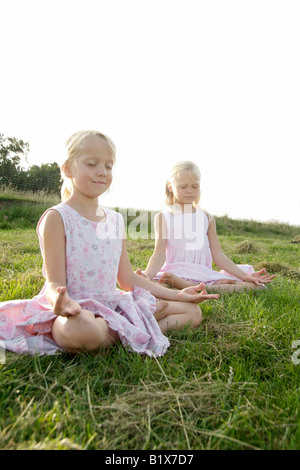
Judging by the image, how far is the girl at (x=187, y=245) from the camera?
379 cm

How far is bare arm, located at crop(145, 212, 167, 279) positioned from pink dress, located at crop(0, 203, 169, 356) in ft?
4.06

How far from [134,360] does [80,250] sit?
724mm

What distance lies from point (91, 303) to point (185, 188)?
209cm

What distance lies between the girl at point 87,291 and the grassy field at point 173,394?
112mm

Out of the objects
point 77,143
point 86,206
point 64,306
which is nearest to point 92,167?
point 77,143

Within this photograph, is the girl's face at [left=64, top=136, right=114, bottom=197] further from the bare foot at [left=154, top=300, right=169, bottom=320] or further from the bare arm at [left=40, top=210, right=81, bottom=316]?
the bare foot at [left=154, top=300, right=169, bottom=320]

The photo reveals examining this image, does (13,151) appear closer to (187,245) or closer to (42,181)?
(42,181)

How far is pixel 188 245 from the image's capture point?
4.12 metres

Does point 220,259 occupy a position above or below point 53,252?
below

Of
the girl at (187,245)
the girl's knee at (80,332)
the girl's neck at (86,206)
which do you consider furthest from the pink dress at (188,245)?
the girl's knee at (80,332)

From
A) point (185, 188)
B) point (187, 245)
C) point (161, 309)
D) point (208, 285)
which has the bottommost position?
point (208, 285)

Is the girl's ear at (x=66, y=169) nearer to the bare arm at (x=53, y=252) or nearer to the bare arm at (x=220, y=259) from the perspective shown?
the bare arm at (x=53, y=252)

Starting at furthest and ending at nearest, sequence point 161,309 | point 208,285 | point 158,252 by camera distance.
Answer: point 158,252 → point 208,285 → point 161,309

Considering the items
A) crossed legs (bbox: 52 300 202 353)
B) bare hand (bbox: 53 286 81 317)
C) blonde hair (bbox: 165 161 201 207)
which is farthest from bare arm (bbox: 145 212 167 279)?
bare hand (bbox: 53 286 81 317)
